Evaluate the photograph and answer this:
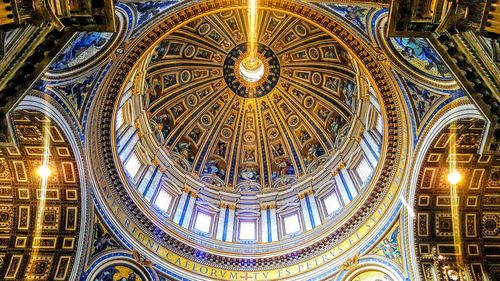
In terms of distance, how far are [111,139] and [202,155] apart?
34.5 feet

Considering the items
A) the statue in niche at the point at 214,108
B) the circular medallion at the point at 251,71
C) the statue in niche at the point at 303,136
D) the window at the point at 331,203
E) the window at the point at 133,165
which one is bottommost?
the window at the point at 331,203

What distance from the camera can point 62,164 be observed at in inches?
688

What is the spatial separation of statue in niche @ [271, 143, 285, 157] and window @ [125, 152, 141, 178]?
33.2ft

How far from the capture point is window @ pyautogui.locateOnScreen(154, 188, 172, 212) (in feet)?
77.0

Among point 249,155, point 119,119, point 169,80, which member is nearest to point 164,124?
point 169,80

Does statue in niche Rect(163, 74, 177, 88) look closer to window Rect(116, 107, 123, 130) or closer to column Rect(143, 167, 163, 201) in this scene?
column Rect(143, 167, 163, 201)

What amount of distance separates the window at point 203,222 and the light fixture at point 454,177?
12.5 m

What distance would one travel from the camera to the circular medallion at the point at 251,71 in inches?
1190

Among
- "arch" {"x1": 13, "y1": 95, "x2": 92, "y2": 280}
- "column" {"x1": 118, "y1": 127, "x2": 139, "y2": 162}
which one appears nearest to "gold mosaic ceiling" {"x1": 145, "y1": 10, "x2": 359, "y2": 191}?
"column" {"x1": 118, "y1": 127, "x2": 139, "y2": 162}

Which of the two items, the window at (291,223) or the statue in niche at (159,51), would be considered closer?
the window at (291,223)

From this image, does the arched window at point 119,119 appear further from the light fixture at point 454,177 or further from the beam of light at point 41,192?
the light fixture at point 454,177

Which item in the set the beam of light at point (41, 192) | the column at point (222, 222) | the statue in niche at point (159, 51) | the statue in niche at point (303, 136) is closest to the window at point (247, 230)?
the column at point (222, 222)

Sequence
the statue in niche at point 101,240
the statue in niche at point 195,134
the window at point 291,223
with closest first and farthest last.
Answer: the statue in niche at point 101,240 < the window at point 291,223 < the statue in niche at point 195,134

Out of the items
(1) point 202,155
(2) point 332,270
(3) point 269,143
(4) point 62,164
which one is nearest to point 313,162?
(3) point 269,143
